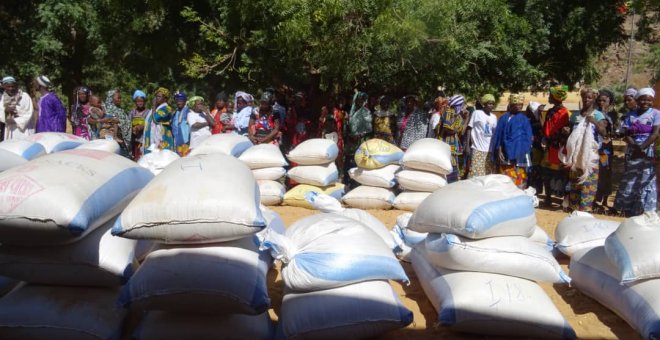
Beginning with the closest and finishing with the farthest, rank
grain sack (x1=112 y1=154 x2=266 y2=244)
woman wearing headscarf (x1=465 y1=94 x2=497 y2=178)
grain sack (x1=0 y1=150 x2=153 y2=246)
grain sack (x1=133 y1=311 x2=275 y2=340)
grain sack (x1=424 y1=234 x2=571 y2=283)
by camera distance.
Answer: grain sack (x1=0 y1=150 x2=153 y2=246)
grain sack (x1=112 y1=154 x2=266 y2=244)
grain sack (x1=133 y1=311 x2=275 y2=340)
grain sack (x1=424 y1=234 x2=571 y2=283)
woman wearing headscarf (x1=465 y1=94 x2=497 y2=178)

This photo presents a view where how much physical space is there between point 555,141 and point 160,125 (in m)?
4.99

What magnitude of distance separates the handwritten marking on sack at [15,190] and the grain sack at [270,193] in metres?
3.76

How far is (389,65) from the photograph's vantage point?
24.6ft

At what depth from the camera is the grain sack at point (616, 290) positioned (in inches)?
115

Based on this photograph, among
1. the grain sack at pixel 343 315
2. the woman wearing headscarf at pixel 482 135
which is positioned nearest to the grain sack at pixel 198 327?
the grain sack at pixel 343 315

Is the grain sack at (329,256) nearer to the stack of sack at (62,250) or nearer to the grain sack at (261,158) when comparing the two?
the stack of sack at (62,250)

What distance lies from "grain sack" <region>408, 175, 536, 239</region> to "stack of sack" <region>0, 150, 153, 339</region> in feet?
5.71

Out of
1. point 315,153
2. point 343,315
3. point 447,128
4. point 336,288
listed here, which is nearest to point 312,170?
point 315,153

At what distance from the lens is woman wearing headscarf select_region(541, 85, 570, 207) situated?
6.70 m

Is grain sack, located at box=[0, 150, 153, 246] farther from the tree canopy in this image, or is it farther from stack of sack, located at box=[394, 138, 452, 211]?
the tree canopy

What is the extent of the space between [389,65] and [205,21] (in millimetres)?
3254

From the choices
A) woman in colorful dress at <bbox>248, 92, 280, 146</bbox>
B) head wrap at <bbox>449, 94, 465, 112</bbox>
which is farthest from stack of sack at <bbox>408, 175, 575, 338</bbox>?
woman in colorful dress at <bbox>248, 92, 280, 146</bbox>

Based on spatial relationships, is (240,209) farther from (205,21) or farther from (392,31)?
(205,21)

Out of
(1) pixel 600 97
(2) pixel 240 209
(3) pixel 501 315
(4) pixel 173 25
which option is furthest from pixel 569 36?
(2) pixel 240 209
